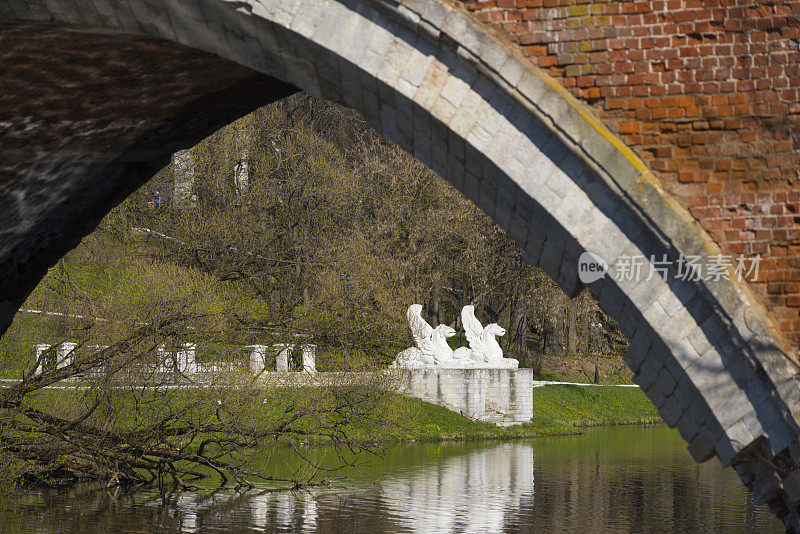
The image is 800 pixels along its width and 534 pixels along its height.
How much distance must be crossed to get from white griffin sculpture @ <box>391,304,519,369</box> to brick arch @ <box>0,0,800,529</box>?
20402 millimetres

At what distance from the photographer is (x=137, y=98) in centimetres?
789

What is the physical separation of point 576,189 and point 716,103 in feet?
2.63

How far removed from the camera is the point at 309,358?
868 inches

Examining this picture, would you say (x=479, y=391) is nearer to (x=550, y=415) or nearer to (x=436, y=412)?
(x=436, y=412)

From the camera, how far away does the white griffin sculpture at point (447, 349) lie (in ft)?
87.2

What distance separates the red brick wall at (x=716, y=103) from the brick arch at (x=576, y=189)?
136 millimetres

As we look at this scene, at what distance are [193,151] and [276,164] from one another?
260 centimetres

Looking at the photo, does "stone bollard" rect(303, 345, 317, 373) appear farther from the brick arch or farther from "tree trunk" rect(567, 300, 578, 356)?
the brick arch

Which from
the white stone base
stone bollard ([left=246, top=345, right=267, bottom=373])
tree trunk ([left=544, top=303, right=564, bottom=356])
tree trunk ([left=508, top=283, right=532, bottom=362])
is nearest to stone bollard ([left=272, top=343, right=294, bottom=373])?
stone bollard ([left=246, top=345, right=267, bottom=373])

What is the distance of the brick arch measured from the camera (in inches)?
194

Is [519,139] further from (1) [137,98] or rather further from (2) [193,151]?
(2) [193,151]

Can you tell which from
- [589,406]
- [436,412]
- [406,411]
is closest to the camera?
[406,411]

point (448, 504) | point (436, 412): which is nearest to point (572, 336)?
point (436, 412)

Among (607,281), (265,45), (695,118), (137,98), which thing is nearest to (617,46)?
(695,118)
